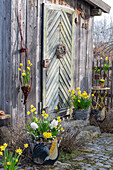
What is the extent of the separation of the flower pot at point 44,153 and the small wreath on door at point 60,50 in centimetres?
296

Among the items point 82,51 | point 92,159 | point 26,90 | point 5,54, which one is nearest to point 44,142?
point 92,159

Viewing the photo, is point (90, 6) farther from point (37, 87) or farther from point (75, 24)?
point (37, 87)

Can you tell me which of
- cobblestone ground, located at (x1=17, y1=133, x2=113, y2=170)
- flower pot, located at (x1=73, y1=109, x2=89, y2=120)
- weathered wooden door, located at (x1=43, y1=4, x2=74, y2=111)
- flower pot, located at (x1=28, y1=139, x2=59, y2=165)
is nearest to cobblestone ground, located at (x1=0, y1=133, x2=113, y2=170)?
cobblestone ground, located at (x1=17, y1=133, x2=113, y2=170)

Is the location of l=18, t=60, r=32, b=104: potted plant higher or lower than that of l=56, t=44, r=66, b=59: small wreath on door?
lower

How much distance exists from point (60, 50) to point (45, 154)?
10.9ft

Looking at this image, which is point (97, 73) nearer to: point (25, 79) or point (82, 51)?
point (82, 51)

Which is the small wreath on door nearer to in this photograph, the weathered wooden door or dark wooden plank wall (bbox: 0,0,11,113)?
A: the weathered wooden door

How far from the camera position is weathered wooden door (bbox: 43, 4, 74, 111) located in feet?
21.1

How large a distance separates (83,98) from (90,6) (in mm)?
3195

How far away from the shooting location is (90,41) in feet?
28.9

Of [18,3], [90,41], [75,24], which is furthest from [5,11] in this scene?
[90,41]

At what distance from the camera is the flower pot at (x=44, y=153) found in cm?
429

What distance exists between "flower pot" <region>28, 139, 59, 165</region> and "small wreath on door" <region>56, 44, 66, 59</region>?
2.96m

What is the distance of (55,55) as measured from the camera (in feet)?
22.3
